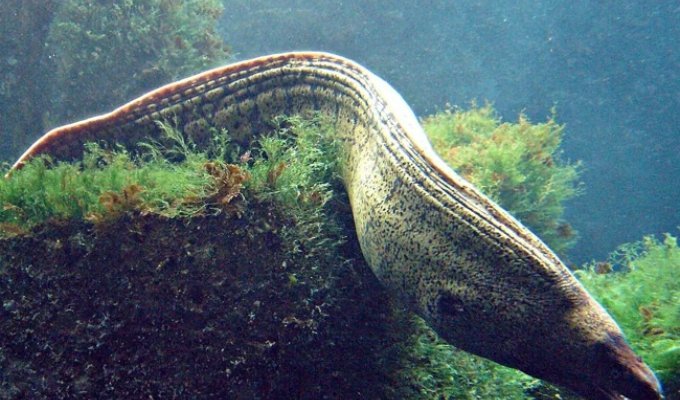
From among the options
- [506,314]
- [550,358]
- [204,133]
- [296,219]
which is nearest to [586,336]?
[550,358]

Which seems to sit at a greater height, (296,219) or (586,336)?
(296,219)

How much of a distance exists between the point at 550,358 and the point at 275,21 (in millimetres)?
17101

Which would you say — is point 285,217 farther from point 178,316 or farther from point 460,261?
point 460,261

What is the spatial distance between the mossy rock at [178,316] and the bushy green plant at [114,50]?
6.29 metres

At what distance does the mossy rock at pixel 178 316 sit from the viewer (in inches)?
94.7

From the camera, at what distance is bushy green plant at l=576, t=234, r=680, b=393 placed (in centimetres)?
304

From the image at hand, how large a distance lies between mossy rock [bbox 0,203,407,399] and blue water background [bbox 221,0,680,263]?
696 inches

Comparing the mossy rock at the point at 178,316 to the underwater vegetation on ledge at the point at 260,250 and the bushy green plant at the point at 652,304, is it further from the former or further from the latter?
the bushy green plant at the point at 652,304

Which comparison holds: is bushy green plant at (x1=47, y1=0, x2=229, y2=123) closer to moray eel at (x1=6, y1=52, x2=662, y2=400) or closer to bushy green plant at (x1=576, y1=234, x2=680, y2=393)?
moray eel at (x1=6, y1=52, x2=662, y2=400)

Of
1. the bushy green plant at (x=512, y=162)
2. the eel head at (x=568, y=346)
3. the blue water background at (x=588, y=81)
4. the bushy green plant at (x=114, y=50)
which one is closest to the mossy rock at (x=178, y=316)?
the eel head at (x=568, y=346)

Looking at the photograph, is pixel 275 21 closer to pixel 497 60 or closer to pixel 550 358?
pixel 497 60

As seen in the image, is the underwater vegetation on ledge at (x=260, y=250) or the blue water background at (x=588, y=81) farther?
the blue water background at (x=588, y=81)

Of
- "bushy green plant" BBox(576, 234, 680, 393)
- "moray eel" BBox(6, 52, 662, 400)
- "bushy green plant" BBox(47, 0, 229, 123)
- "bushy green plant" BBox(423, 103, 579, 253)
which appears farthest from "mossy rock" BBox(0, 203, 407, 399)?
"bushy green plant" BBox(47, 0, 229, 123)

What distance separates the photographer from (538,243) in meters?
2.52
